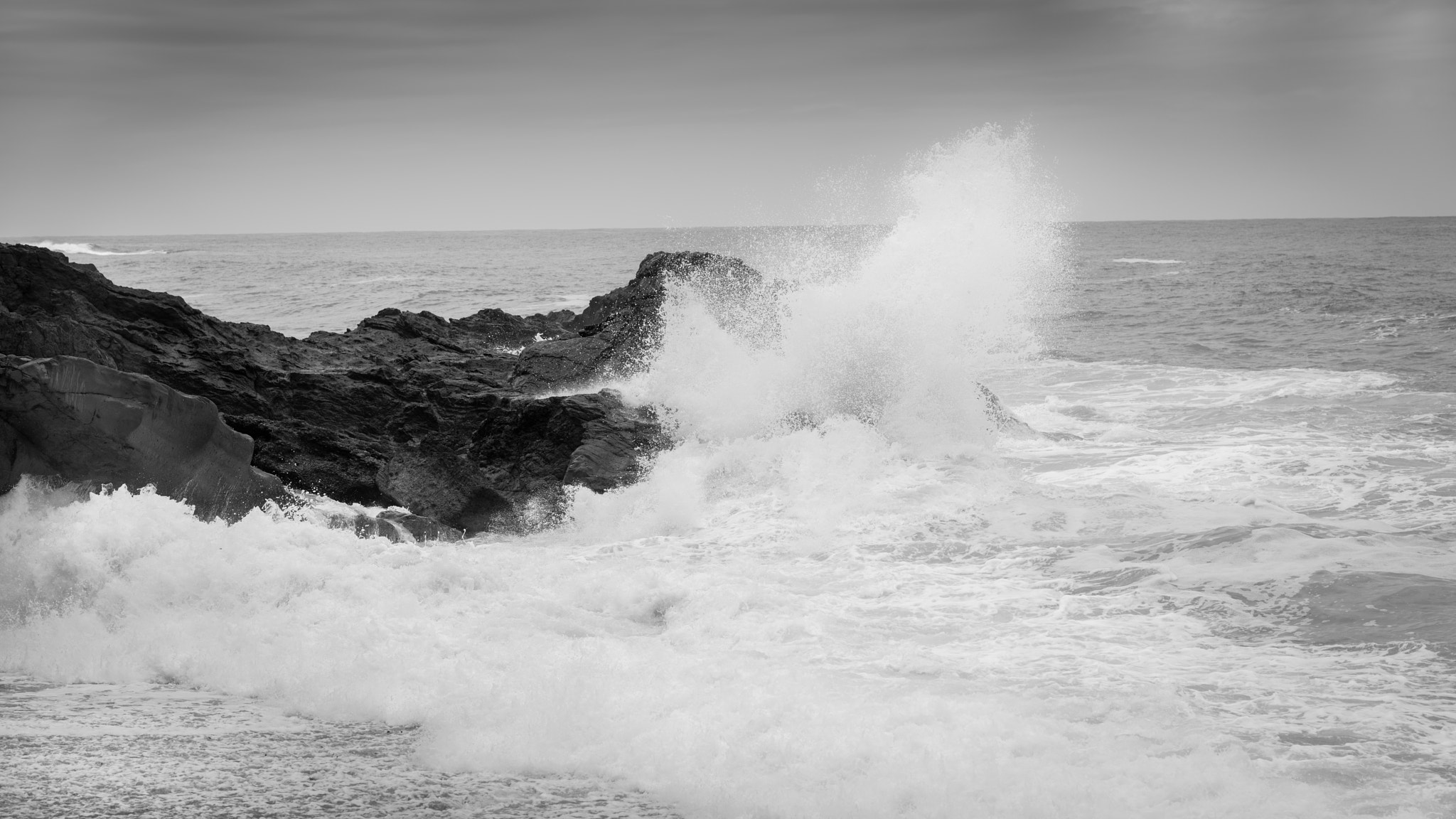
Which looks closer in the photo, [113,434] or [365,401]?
[113,434]

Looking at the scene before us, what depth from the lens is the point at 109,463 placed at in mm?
6309

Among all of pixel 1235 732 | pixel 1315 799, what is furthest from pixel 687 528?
pixel 1315 799

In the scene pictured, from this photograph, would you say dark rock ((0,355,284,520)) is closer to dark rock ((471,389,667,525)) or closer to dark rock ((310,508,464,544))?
dark rock ((310,508,464,544))

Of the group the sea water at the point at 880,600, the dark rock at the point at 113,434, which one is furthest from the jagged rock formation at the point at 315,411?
the sea water at the point at 880,600

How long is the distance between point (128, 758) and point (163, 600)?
1.84 metres

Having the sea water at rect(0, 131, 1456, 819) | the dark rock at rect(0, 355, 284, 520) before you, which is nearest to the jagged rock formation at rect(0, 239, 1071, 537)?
the dark rock at rect(0, 355, 284, 520)

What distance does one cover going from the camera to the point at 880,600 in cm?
605

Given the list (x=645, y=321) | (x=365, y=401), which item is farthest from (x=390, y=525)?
(x=645, y=321)

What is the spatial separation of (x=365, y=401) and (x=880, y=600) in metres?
5.37

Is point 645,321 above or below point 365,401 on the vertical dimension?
above

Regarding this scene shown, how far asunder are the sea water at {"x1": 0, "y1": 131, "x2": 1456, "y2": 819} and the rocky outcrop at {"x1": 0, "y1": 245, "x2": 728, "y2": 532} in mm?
461

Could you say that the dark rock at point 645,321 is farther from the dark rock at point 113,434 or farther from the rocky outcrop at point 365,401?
the dark rock at point 113,434

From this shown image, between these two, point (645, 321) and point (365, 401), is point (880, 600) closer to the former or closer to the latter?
point (365, 401)

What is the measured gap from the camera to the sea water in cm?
406
